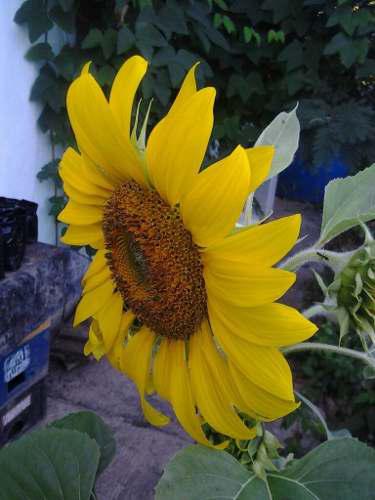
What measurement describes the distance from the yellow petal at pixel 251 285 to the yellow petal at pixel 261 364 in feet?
0.09

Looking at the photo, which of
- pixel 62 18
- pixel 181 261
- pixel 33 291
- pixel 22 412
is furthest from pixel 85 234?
pixel 62 18

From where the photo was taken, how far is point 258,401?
0.36 meters

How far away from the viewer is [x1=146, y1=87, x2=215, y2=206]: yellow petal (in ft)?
1.09

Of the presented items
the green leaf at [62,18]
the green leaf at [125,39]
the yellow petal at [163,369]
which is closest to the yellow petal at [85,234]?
the yellow petal at [163,369]

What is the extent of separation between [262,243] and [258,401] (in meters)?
0.10

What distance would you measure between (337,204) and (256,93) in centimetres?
157

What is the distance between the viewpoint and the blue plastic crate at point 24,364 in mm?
1412

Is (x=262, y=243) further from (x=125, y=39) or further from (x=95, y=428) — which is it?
(x=125, y=39)

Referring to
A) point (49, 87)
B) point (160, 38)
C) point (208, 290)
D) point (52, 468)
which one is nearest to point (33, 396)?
point (49, 87)

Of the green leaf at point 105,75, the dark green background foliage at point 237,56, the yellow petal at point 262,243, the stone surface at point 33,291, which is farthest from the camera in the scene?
the green leaf at point 105,75

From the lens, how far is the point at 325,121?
152 centimetres

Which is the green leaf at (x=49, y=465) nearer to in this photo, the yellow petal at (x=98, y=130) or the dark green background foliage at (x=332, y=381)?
the yellow petal at (x=98, y=130)

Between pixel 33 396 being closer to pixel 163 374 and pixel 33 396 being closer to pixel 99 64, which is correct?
pixel 99 64

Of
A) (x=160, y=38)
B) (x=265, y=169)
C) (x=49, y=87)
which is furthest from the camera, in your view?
(x=49, y=87)
